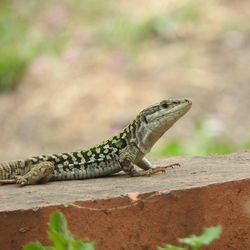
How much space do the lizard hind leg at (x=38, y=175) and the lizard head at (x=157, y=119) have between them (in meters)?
0.66

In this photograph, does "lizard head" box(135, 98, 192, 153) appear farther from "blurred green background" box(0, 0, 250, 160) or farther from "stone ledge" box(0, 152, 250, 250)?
"blurred green background" box(0, 0, 250, 160)

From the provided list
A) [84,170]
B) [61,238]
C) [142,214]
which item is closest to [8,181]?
[84,170]

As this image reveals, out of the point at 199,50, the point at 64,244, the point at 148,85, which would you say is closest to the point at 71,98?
the point at 148,85

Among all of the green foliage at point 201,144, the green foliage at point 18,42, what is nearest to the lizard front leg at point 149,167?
the green foliage at point 201,144

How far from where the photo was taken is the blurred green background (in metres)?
13.0

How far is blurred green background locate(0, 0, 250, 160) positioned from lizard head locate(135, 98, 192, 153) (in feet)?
15.0

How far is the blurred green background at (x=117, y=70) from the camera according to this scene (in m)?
13.0

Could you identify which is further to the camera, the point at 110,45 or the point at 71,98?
the point at 110,45

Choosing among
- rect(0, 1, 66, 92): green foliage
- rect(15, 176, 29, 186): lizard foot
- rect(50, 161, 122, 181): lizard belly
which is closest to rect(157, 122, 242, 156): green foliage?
rect(50, 161, 122, 181): lizard belly

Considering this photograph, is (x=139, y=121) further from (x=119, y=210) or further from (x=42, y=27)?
(x=42, y=27)

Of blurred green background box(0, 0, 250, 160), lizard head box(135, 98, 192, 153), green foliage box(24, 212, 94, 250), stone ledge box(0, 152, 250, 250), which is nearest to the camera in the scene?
green foliage box(24, 212, 94, 250)

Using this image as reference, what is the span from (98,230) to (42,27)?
1175 centimetres

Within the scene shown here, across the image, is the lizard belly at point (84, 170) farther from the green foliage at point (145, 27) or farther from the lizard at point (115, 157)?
the green foliage at point (145, 27)

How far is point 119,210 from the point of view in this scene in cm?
523
